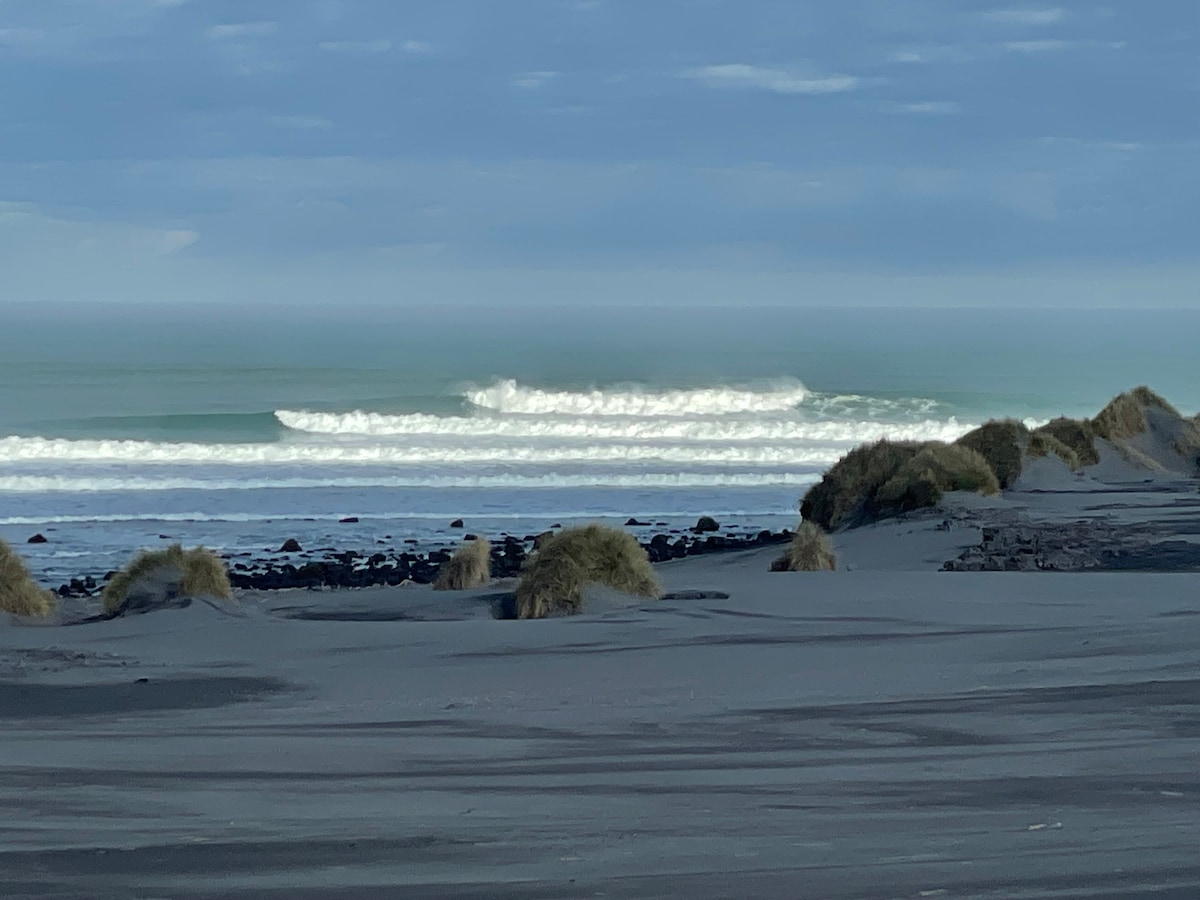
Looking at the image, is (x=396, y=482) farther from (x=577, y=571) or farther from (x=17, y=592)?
(x=577, y=571)

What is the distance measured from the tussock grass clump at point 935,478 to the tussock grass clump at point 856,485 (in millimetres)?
272

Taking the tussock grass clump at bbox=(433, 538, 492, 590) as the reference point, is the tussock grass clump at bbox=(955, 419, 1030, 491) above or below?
above

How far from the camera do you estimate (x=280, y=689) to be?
9445 mm

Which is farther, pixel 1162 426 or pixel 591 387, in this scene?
pixel 591 387

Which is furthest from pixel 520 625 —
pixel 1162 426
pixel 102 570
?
pixel 1162 426

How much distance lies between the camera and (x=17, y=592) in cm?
1302

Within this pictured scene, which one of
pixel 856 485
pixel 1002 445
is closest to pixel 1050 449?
pixel 1002 445

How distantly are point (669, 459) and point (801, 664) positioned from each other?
93.0 feet

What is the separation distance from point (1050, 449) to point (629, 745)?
17.5 m

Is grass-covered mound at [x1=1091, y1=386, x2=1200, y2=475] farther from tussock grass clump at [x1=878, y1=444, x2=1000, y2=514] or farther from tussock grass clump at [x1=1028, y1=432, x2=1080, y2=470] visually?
tussock grass clump at [x1=878, y1=444, x2=1000, y2=514]

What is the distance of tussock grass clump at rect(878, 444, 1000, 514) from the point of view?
20.2 metres

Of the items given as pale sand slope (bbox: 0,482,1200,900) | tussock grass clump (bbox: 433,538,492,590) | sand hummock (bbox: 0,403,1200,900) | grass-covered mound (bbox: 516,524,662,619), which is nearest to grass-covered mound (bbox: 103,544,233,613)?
sand hummock (bbox: 0,403,1200,900)

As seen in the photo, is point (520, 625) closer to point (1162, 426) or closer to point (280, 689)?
point (280, 689)

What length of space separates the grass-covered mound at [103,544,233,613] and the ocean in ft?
20.2
